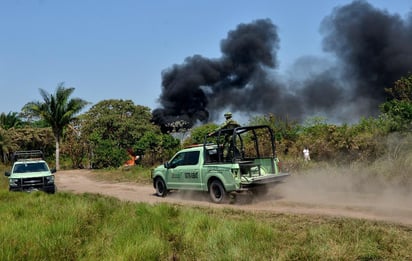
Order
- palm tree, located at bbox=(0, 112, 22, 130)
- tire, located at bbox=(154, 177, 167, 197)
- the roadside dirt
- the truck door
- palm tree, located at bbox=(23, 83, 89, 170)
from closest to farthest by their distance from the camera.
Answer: the roadside dirt
the truck door
tire, located at bbox=(154, 177, 167, 197)
palm tree, located at bbox=(23, 83, 89, 170)
palm tree, located at bbox=(0, 112, 22, 130)

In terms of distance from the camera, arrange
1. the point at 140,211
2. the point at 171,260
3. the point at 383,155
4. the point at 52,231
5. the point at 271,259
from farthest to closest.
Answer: the point at 383,155 < the point at 140,211 < the point at 52,231 < the point at 171,260 < the point at 271,259

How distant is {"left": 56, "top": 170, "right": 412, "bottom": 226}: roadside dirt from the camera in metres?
8.70

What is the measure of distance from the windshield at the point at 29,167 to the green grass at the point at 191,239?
8.35m

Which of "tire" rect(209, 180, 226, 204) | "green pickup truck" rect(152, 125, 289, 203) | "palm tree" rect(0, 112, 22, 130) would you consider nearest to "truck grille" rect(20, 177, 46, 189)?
"green pickup truck" rect(152, 125, 289, 203)

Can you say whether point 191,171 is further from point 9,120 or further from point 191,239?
point 9,120

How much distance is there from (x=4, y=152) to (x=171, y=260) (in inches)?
1530

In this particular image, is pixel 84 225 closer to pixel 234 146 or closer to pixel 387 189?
pixel 234 146

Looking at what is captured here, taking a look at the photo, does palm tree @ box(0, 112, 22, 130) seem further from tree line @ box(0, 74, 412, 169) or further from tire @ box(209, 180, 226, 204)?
tire @ box(209, 180, 226, 204)

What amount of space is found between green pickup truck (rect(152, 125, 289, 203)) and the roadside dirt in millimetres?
415

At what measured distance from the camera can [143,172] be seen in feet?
74.0

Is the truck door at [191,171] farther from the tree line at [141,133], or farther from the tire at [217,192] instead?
the tree line at [141,133]

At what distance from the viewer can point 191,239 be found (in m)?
6.09

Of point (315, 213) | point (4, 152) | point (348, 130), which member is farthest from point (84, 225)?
point (4, 152)

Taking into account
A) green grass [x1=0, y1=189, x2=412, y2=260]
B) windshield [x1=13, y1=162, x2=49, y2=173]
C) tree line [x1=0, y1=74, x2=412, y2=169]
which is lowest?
green grass [x1=0, y1=189, x2=412, y2=260]
